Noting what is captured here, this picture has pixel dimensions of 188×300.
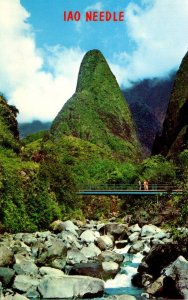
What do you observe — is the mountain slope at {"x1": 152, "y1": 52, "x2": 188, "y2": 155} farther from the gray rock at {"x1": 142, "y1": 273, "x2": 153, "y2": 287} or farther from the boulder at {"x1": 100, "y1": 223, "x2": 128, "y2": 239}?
the gray rock at {"x1": 142, "y1": 273, "x2": 153, "y2": 287}

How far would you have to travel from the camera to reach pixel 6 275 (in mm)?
16953

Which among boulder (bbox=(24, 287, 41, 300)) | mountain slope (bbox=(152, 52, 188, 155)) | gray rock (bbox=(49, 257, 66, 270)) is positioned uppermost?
mountain slope (bbox=(152, 52, 188, 155))

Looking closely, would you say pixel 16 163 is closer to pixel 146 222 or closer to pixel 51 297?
pixel 146 222

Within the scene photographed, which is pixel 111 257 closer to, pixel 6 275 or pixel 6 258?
pixel 6 258

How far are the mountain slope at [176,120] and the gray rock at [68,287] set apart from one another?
7132 cm

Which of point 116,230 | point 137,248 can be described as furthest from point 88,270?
point 116,230

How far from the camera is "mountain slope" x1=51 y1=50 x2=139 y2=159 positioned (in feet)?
434

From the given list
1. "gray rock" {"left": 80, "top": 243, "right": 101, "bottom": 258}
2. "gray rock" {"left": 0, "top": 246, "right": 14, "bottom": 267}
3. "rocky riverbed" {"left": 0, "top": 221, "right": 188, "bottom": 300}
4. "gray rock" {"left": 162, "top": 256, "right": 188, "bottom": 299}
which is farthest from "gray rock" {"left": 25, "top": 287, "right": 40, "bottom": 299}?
"gray rock" {"left": 80, "top": 243, "right": 101, "bottom": 258}

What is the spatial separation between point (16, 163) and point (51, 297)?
20440mm

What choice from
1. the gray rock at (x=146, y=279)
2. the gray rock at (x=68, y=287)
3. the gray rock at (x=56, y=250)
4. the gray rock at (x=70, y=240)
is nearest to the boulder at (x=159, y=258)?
the gray rock at (x=146, y=279)

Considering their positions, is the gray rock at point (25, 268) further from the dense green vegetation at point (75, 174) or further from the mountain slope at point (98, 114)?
the mountain slope at point (98, 114)

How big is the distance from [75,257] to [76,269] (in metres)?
2.46

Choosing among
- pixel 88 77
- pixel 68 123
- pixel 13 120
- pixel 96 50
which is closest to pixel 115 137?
pixel 68 123

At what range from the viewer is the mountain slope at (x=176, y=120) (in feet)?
308
